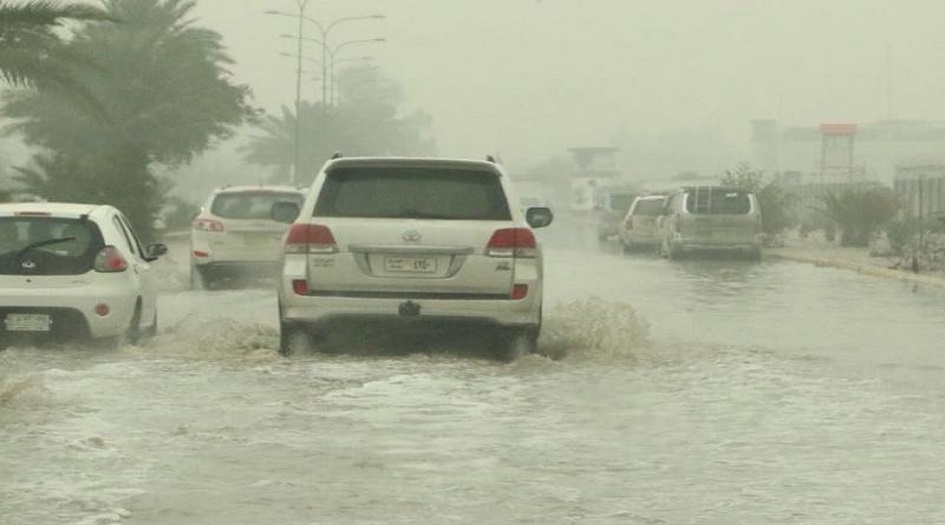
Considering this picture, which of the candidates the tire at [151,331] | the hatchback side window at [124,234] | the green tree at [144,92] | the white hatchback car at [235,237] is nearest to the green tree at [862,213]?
the green tree at [144,92]

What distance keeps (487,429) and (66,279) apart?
6.08 m

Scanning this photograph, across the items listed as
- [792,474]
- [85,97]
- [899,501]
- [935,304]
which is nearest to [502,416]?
[792,474]

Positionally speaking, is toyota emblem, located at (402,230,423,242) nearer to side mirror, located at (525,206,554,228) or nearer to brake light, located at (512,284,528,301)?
brake light, located at (512,284,528,301)

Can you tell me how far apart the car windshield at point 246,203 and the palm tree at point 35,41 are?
9.10 ft

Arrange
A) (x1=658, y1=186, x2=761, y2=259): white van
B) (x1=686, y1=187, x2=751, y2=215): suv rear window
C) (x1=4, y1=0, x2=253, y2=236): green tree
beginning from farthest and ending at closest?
1. (x1=4, y1=0, x2=253, y2=236): green tree
2. (x1=686, y1=187, x2=751, y2=215): suv rear window
3. (x1=658, y1=186, x2=761, y2=259): white van

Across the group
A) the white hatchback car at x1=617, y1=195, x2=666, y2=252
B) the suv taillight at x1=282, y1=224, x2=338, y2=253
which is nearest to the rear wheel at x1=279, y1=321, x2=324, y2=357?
the suv taillight at x1=282, y1=224, x2=338, y2=253

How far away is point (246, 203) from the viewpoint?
95.4 feet

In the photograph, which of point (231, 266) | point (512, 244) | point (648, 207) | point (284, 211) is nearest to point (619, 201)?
point (648, 207)

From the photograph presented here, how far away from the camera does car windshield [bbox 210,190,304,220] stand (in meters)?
28.8

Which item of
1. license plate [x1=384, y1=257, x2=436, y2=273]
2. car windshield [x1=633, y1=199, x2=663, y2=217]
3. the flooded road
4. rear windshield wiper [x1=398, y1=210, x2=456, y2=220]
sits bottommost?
the flooded road

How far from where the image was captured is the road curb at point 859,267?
31.6m

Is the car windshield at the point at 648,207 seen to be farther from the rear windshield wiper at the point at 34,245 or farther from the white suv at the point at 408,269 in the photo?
the white suv at the point at 408,269

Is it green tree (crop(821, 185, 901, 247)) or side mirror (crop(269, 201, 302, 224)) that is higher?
side mirror (crop(269, 201, 302, 224))

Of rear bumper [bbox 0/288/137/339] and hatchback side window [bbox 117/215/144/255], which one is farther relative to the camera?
hatchback side window [bbox 117/215/144/255]
